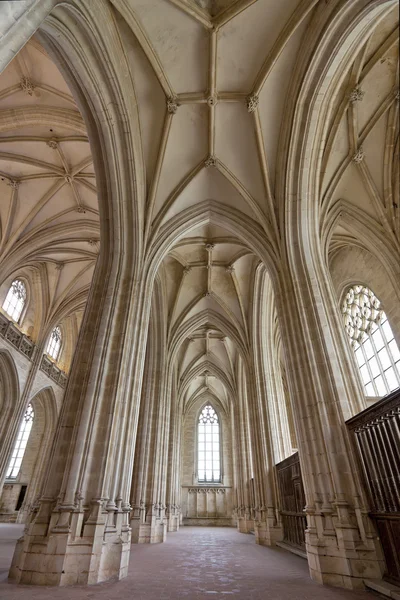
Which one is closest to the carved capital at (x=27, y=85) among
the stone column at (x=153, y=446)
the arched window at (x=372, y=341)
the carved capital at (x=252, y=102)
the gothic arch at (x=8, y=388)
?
the carved capital at (x=252, y=102)

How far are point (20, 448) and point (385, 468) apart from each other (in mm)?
21416

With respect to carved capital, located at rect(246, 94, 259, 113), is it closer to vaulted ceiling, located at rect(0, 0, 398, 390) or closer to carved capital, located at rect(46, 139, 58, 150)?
vaulted ceiling, located at rect(0, 0, 398, 390)

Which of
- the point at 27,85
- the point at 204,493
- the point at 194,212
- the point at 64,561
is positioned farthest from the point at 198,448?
the point at 27,85

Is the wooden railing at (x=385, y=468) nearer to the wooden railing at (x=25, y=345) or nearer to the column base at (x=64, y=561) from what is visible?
the column base at (x=64, y=561)

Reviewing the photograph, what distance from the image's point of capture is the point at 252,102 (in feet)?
29.2

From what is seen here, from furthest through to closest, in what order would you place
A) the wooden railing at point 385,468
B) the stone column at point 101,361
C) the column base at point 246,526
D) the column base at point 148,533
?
1. the column base at point 246,526
2. the column base at point 148,533
3. the stone column at point 101,361
4. the wooden railing at point 385,468

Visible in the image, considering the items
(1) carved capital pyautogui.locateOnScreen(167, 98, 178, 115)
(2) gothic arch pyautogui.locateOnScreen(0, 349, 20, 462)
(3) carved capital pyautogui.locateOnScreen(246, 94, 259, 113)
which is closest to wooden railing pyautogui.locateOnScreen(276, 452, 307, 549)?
(3) carved capital pyautogui.locateOnScreen(246, 94, 259, 113)

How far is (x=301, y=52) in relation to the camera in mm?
7895

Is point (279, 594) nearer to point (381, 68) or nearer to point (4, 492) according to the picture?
point (381, 68)

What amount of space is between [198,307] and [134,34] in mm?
11296

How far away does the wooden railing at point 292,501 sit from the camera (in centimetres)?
902

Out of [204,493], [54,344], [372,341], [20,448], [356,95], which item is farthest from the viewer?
[204,493]

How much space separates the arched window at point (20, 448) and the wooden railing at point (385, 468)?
63.8ft

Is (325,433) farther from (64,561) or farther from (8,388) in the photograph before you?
(8,388)
